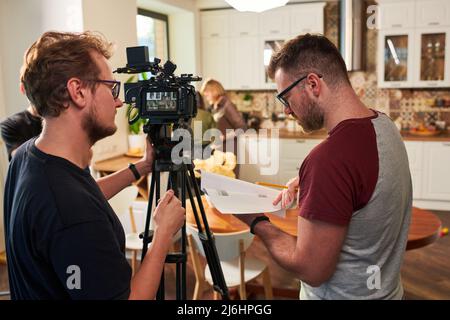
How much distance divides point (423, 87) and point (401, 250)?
430 cm

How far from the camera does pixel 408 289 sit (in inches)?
112

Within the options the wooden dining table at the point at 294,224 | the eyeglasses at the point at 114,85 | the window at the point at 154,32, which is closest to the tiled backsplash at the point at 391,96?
the window at the point at 154,32

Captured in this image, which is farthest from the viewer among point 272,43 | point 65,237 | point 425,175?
point 272,43

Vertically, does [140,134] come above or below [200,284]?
above

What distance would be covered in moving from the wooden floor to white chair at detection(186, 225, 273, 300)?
1.53 feet

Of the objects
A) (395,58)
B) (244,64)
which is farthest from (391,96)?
(244,64)

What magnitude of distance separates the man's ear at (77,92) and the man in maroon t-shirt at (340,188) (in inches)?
17.7

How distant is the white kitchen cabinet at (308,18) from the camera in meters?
4.99

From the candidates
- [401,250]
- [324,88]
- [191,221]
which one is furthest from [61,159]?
[191,221]

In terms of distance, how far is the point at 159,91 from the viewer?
1.18 metres

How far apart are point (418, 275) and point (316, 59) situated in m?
2.55

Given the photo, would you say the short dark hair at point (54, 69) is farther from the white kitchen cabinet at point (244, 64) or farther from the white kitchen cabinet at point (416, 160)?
the white kitchen cabinet at point (244, 64)

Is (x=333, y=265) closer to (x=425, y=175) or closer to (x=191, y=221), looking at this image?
(x=191, y=221)

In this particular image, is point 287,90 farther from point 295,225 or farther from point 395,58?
point 395,58
